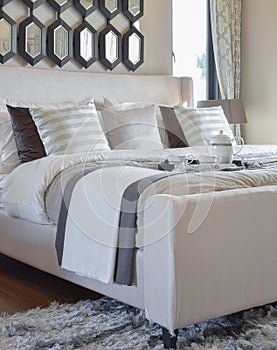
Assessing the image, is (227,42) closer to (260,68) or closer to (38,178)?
(260,68)

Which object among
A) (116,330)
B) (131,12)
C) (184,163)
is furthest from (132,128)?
(116,330)

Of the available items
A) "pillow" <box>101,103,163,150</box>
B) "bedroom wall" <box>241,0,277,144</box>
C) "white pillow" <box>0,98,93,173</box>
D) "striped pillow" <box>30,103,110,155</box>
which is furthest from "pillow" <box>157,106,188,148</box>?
"bedroom wall" <box>241,0,277,144</box>

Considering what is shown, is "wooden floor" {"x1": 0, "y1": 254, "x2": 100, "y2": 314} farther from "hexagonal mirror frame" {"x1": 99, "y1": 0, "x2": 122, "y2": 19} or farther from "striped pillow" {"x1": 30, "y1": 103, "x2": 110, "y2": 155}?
"hexagonal mirror frame" {"x1": 99, "y1": 0, "x2": 122, "y2": 19}

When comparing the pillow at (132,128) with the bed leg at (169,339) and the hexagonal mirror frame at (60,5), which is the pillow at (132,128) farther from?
the bed leg at (169,339)

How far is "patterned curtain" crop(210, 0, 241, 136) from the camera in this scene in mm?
5984

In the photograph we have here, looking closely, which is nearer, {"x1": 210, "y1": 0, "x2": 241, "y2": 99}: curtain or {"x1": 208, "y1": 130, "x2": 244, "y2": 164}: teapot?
{"x1": 208, "y1": 130, "x2": 244, "y2": 164}: teapot

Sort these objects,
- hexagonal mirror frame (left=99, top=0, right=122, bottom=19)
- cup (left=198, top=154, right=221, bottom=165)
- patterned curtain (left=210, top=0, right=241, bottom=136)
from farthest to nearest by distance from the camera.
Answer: patterned curtain (left=210, top=0, right=241, bottom=136) < hexagonal mirror frame (left=99, top=0, right=122, bottom=19) < cup (left=198, top=154, right=221, bottom=165)

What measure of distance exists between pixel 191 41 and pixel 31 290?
3589 millimetres

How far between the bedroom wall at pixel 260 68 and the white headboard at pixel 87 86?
942 millimetres

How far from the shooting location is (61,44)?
4824 mm

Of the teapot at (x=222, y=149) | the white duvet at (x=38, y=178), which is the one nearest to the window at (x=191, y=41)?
the white duvet at (x=38, y=178)

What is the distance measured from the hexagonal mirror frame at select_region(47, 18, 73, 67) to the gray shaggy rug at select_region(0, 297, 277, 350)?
2.47m

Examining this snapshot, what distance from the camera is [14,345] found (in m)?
2.46

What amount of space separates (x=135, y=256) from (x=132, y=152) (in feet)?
4.13
